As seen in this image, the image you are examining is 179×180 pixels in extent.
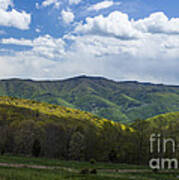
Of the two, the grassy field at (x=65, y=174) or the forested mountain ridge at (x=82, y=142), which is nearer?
the grassy field at (x=65, y=174)

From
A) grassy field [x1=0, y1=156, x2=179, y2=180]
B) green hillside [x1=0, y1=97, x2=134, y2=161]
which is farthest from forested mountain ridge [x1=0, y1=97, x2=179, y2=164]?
grassy field [x1=0, y1=156, x2=179, y2=180]

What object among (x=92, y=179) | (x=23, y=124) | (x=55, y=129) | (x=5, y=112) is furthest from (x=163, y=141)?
(x=5, y=112)

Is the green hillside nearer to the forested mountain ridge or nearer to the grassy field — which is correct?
the forested mountain ridge

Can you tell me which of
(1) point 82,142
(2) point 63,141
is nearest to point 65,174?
(1) point 82,142

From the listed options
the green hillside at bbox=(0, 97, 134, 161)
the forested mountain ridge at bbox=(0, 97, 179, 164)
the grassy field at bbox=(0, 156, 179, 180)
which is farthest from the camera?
the forested mountain ridge at bbox=(0, 97, 179, 164)

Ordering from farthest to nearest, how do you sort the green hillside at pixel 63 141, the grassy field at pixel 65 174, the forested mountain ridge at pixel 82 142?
the forested mountain ridge at pixel 82 142, the green hillside at pixel 63 141, the grassy field at pixel 65 174

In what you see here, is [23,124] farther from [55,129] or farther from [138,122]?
[138,122]

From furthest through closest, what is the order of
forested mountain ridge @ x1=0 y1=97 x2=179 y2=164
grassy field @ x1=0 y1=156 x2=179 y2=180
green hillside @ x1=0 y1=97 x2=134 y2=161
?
1. forested mountain ridge @ x1=0 y1=97 x2=179 y2=164
2. green hillside @ x1=0 y1=97 x2=134 y2=161
3. grassy field @ x1=0 y1=156 x2=179 y2=180

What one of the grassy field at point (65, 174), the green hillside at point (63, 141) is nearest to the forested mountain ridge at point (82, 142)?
the green hillside at point (63, 141)

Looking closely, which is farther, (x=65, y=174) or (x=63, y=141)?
(x=63, y=141)

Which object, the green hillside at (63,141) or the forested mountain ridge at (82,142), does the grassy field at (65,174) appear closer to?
the forested mountain ridge at (82,142)

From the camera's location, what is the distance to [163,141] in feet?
339

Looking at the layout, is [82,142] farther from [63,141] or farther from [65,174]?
[65,174]

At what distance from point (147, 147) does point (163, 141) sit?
6679 mm
